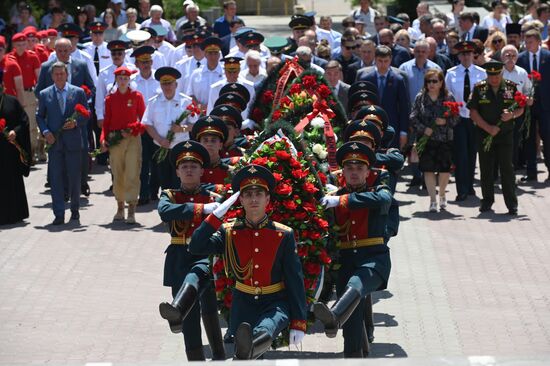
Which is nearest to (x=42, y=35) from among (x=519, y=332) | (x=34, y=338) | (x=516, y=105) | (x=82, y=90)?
(x=82, y=90)

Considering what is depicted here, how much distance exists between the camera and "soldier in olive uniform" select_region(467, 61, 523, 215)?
1725 centimetres

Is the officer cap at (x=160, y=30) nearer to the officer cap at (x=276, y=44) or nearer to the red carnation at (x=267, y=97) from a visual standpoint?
the officer cap at (x=276, y=44)

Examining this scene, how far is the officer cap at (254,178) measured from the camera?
9.89m

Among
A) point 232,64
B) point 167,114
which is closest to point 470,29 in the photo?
point 232,64

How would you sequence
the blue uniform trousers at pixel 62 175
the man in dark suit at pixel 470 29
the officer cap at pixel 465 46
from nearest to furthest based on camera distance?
the blue uniform trousers at pixel 62 175
the officer cap at pixel 465 46
the man in dark suit at pixel 470 29

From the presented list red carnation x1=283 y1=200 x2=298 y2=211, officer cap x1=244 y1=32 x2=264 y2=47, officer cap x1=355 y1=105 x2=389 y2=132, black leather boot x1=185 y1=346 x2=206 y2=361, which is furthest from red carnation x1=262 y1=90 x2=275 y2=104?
officer cap x1=244 y1=32 x2=264 y2=47

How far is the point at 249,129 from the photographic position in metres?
14.7

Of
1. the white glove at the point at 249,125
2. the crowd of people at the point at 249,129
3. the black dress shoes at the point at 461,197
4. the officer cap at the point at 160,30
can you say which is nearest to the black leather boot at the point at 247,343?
the crowd of people at the point at 249,129

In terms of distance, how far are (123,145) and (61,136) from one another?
2.62ft

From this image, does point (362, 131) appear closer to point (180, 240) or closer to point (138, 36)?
point (180, 240)

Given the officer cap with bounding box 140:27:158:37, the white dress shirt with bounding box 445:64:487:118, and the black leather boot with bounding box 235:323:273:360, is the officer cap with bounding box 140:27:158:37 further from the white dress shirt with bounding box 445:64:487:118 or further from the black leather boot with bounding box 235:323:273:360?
the black leather boot with bounding box 235:323:273:360

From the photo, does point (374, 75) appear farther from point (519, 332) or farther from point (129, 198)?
point (519, 332)

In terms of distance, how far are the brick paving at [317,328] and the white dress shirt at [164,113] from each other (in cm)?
117

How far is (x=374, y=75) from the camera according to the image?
1848cm
